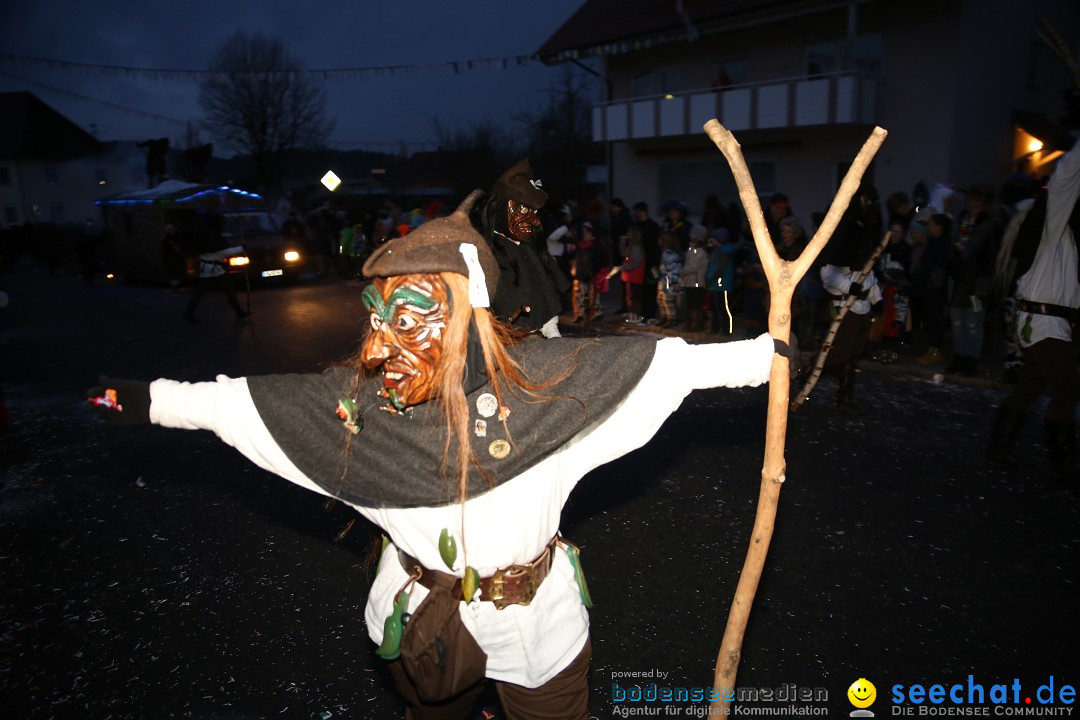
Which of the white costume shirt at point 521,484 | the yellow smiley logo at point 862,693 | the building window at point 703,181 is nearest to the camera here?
the white costume shirt at point 521,484

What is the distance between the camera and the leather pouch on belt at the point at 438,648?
1.99 metres

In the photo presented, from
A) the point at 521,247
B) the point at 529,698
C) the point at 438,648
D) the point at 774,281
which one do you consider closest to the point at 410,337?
the point at 438,648

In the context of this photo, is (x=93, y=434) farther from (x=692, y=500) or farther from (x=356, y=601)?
(x=692, y=500)

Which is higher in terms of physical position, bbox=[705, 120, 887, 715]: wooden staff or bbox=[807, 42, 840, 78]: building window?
bbox=[807, 42, 840, 78]: building window

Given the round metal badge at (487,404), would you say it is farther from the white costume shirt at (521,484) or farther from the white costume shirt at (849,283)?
the white costume shirt at (849,283)

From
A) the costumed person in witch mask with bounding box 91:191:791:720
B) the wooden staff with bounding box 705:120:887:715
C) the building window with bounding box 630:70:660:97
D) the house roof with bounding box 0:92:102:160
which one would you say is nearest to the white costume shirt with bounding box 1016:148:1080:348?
the wooden staff with bounding box 705:120:887:715

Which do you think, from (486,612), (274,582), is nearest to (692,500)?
(274,582)

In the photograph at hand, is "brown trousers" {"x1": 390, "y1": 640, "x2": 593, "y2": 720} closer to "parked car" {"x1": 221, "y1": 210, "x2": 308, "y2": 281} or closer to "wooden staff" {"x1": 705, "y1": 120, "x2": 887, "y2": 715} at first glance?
"wooden staff" {"x1": 705, "y1": 120, "x2": 887, "y2": 715}

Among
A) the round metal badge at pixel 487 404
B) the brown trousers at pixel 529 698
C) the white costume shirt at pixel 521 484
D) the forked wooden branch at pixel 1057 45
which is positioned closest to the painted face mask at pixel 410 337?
the round metal badge at pixel 487 404

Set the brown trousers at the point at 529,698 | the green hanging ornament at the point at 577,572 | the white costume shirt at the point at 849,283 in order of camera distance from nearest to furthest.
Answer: the brown trousers at the point at 529,698 → the green hanging ornament at the point at 577,572 → the white costume shirt at the point at 849,283

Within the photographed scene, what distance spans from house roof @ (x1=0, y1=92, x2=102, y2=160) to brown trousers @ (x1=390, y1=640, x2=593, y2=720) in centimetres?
5932

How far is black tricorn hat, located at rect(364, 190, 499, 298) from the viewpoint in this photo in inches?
75.2

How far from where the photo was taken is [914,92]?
1569cm

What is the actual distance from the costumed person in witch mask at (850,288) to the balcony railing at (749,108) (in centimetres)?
1073
